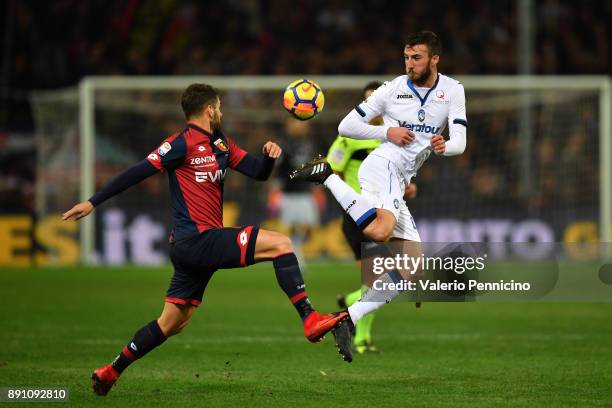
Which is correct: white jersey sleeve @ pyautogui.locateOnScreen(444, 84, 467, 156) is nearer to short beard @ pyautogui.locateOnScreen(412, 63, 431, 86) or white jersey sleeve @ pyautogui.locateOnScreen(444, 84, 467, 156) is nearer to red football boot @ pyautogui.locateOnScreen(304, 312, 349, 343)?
short beard @ pyautogui.locateOnScreen(412, 63, 431, 86)

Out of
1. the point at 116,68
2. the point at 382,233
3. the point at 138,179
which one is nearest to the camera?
the point at 138,179

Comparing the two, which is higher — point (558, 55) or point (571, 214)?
point (558, 55)

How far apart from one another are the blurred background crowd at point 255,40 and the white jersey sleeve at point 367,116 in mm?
14585

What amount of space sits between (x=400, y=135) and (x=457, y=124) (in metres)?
0.45

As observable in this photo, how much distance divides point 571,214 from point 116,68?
35.0ft

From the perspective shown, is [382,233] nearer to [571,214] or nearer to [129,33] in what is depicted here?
[571,214]

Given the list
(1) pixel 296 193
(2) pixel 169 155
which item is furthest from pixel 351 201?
(1) pixel 296 193

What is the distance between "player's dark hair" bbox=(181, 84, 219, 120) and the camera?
760cm

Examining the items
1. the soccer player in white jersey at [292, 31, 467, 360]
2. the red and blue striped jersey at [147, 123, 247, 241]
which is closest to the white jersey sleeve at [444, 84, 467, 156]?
the soccer player in white jersey at [292, 31, 467, 360]

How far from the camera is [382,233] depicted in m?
8.27

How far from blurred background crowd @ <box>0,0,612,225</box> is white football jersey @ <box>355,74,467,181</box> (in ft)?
48.3

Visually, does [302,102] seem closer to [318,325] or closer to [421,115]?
[421,115]

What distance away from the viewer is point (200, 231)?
744cm

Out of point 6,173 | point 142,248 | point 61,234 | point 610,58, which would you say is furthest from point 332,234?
point 610,58
